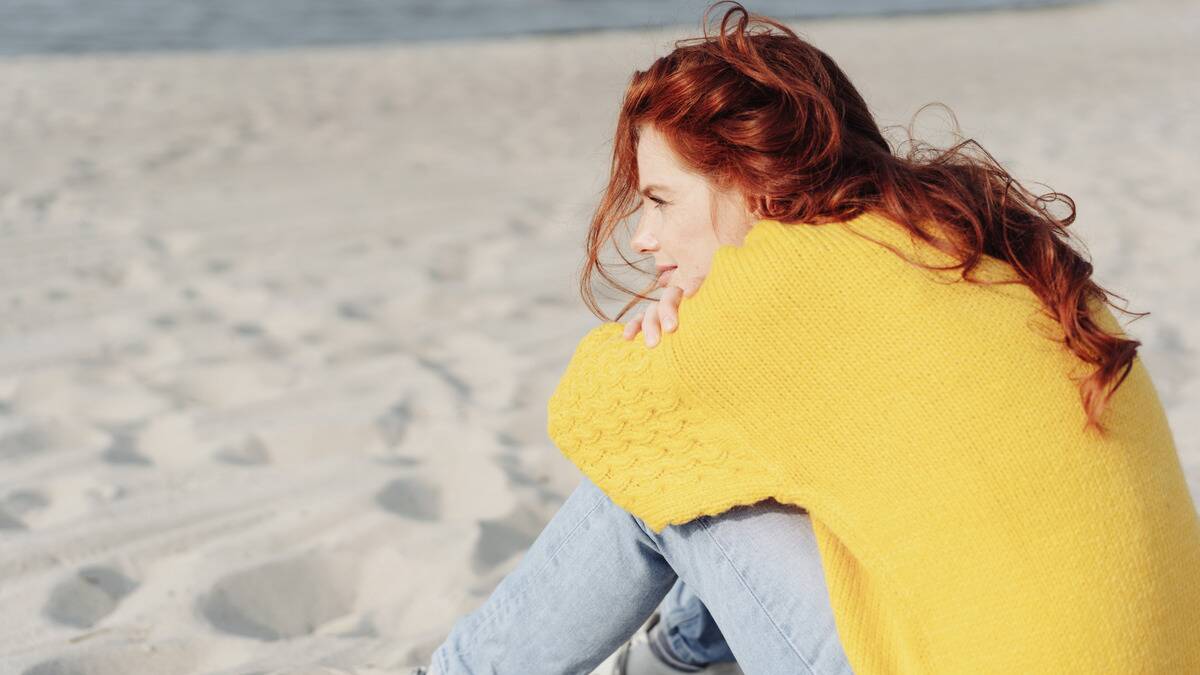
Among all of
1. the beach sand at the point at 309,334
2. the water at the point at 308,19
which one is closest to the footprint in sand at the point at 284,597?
the beach sand at the point at 309,334

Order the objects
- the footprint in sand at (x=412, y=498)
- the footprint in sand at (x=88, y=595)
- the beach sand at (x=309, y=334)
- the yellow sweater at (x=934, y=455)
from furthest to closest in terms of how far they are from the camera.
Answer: the footprint in sand at (x=412, y=498), the beach sand at (x=309, y=334), the footprint in sand at (x=88, y=595), the yellow sweater at (x=934, y=455)

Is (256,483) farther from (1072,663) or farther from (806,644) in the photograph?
(1072,663)

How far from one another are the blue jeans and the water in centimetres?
896

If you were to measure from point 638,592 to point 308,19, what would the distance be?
39.3 ft

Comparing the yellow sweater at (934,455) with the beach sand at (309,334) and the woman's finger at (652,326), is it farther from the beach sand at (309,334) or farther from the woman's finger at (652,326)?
the beach sand at (309,334)

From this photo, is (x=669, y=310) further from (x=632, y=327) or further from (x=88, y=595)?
(x=88, y=595)

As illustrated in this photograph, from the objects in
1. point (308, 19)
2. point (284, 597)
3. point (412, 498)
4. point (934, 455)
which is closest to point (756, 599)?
point (934, 455)

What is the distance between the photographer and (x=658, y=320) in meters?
→ 1.43

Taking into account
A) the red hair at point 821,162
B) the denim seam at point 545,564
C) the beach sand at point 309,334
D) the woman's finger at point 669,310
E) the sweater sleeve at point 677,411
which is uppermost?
the red hair at point 821,162

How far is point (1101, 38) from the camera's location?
11.9m

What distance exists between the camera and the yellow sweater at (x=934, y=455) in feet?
3.89

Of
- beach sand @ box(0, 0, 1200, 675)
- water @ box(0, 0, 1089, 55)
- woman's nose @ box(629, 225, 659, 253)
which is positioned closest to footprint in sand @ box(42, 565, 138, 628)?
beach sand @ box(0, 0, 1200, 675)

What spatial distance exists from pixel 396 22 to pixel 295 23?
108 centimetres

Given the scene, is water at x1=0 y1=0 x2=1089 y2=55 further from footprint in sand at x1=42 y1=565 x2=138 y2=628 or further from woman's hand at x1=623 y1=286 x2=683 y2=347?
woman's hand at x1=623 y1=286 x2=683 y2=347
